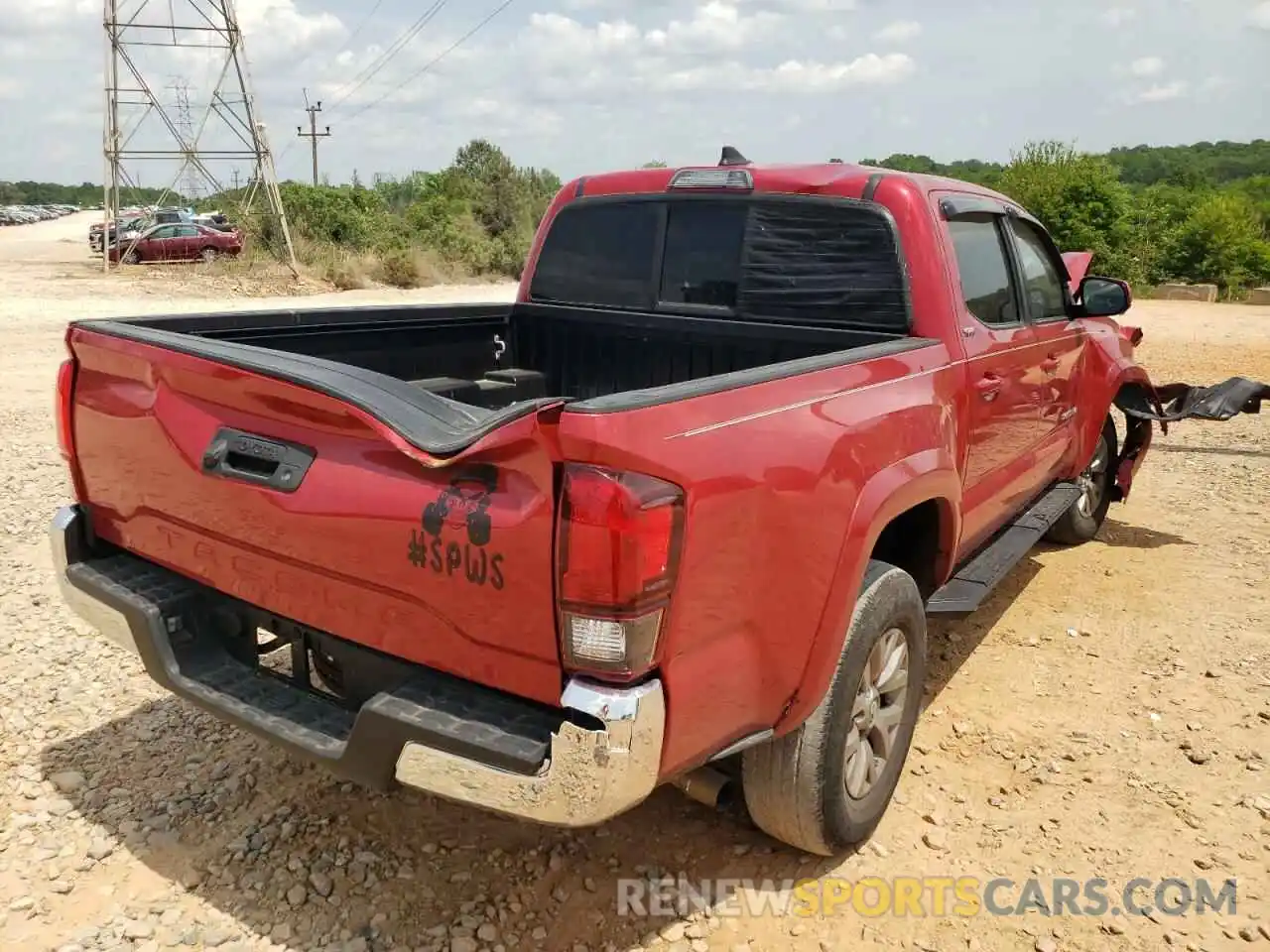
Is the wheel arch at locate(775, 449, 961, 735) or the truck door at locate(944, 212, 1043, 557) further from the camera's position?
the truck door at locate(944, 212, 1043, 557)

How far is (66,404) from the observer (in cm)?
309

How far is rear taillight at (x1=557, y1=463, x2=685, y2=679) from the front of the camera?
1977mm

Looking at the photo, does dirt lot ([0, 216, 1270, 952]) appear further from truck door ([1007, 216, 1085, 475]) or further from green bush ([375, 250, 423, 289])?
green bush ([375, 250, 423, 289])

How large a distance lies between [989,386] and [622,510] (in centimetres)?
223

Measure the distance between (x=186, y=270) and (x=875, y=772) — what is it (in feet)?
83.5

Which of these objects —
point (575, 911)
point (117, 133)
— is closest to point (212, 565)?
point (575, 911)

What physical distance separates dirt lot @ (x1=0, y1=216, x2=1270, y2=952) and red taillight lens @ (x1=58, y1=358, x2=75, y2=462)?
3.67 feet

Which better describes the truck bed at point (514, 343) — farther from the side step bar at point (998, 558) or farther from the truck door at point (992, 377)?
the side step bar at point (998, 558)

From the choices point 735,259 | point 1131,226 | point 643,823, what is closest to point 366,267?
point 1131,226

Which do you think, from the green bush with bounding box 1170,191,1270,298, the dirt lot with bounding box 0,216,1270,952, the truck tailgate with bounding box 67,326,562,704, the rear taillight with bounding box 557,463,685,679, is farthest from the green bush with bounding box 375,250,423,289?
the rear taillight with bounding box 557,463,685,679

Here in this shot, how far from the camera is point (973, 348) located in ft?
11.8

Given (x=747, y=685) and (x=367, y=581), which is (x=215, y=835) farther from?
(x=747, y=685)

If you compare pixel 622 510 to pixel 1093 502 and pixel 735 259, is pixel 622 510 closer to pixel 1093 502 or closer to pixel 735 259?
pixel 735 259

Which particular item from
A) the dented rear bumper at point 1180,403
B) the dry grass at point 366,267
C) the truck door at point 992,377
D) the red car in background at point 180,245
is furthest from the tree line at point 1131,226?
the truck door at point 992,377
